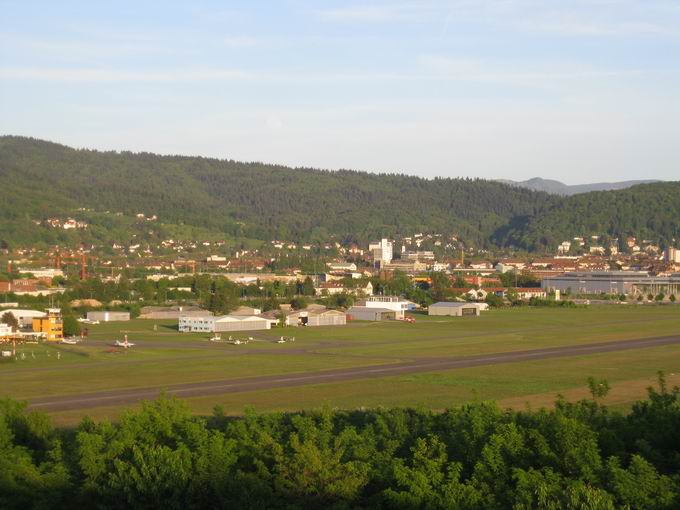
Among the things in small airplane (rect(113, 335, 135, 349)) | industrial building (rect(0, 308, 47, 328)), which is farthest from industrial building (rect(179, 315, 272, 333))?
small airplane (rect(113, 335, 135, 349))

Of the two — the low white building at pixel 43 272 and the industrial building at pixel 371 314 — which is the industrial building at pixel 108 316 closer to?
the industrial building at pixel 371 314

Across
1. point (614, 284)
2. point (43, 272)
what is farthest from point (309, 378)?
point (614, 284)

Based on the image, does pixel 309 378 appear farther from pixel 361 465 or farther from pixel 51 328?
pixel 51 328

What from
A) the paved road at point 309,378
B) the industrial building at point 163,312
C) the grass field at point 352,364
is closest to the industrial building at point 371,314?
the grass field at point 352,364

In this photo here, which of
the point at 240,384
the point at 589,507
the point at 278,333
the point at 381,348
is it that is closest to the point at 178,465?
the point at 589,507

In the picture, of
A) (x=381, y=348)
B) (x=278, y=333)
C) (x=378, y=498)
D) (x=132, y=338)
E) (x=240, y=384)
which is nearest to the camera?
(x=378, y=498)

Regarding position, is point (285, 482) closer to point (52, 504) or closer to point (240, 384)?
point (52, 504)

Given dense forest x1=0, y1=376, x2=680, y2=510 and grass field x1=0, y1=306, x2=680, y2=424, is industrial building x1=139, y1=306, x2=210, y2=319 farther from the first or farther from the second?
dense forest x1=0, y1=376, x2=680, y2=510
